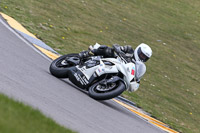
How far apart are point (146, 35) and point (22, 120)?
1772 cm

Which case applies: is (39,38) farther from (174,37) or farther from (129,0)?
(129,0)

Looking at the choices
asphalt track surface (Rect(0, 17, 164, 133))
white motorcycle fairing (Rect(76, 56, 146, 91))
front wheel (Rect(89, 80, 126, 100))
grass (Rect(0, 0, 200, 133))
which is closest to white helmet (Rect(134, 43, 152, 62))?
white motorcycle fairing (Rect(76, 56, 146, 91))

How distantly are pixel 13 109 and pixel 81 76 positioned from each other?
14.4 ft

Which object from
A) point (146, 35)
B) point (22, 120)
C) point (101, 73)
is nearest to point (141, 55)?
point (101, 73)

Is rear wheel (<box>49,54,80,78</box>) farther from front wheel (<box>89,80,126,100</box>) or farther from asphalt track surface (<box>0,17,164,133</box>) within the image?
front wheel (<box>89,80,126,100</box>)

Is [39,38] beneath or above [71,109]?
beneath

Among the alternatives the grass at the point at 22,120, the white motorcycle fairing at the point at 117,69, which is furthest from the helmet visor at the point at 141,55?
the grass at the point at 22,120

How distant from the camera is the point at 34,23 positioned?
49.3ft

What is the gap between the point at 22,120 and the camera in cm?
451

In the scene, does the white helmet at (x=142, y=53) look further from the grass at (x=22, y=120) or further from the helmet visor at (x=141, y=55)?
the grass at (x=22, y=120)

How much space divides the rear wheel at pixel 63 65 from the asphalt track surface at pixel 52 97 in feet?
0.58

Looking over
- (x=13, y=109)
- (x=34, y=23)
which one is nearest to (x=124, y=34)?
(x=34, y=23)

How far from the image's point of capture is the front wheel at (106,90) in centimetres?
842

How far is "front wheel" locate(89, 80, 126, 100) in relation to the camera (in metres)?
8.42
